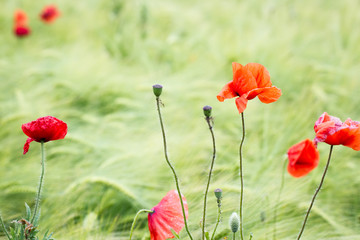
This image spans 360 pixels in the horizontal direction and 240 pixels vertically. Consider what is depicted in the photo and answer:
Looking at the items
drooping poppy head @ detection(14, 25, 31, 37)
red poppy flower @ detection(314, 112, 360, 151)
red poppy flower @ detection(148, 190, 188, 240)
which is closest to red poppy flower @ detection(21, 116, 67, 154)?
red poppy flower @ detection(148, 190, 188, 240)

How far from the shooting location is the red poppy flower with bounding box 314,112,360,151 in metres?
0.68

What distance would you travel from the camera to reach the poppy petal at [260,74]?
69 cm

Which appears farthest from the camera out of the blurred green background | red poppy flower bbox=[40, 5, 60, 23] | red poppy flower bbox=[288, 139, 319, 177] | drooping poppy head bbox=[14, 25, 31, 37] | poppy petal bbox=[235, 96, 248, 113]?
red poppy flower bbox=[40, 5, 60, 23]

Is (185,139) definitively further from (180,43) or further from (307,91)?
(180,43)

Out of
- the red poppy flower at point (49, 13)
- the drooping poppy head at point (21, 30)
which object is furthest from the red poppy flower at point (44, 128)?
the red poppy flower at point (49, 13)

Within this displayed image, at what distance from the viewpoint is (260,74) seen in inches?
27.4

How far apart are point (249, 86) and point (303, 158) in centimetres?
25

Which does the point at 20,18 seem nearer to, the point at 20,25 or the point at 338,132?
the point at 20,25

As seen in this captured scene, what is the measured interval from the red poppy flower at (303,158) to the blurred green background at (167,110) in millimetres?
147

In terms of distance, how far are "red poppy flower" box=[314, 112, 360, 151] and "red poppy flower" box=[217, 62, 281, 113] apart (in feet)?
0.29

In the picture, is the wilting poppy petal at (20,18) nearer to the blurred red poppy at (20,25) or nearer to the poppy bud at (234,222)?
the blurred red poppy at (20,25)

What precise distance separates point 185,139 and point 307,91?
0.67m

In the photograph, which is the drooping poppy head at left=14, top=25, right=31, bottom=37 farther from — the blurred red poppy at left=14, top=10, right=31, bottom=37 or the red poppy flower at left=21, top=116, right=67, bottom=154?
the red poppy flower at left=21, top=116, right=67, bottom=154

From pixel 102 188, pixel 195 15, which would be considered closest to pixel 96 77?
pixel 102 188
